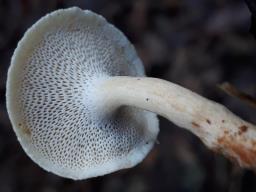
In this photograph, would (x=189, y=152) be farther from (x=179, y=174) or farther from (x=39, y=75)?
(x=39, y=75)

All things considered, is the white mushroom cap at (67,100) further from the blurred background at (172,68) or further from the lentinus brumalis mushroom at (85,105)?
the blurred background at (172,68)

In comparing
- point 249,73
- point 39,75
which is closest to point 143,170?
point 249,73

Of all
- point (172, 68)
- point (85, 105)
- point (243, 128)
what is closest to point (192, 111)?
point (243, 128)

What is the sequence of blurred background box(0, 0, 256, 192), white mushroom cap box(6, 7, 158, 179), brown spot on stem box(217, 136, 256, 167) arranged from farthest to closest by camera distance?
1. blurred background box(0, 0, 256, 192)
2. white mushroom cap box(6, 7, 158, 179)
3. brown spot on stem box(217, 136, 256, 167)

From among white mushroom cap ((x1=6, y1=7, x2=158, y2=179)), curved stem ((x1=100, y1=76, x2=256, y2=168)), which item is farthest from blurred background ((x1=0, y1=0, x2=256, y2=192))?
curved stem ((x1=100, y1=76, x2=256, y2=168))

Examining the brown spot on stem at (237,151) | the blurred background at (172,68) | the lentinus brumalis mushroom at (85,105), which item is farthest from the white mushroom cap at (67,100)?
the blurred background at (172,68)

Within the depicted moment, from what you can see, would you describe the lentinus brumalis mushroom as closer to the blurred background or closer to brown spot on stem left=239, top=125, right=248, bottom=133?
brown spot on stem left=239, top=125, right=248, bottom=133
